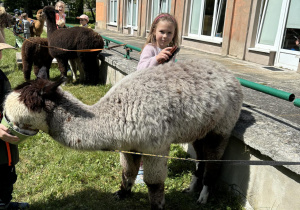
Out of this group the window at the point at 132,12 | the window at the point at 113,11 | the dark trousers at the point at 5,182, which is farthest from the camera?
the window at the point at 113,11

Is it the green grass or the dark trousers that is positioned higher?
the dark trousers

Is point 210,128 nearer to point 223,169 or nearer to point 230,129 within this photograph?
point 230,129

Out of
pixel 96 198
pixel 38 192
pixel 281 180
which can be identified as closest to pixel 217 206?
pixel 281 180

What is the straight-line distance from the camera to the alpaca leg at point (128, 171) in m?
2.87

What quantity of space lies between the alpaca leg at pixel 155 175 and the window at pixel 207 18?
8.44m

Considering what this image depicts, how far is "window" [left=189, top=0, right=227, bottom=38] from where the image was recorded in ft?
31.8

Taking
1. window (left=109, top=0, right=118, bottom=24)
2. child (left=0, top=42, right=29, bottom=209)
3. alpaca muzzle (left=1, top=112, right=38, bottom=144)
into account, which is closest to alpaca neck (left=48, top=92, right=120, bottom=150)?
alpaca muzzle (left=1, top=112, right=38, bottom=144)

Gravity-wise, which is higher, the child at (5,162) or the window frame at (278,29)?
the window frame at (278,29)

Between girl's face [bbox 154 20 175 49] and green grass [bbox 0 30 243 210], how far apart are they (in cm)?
178

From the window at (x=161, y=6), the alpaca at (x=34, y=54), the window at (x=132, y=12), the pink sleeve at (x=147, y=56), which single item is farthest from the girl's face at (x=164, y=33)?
the window at (x=132, y=12)

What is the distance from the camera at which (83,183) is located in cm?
342

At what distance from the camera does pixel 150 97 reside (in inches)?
85.5

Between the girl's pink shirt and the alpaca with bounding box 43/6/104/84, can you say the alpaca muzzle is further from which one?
the alpaca with bounding box 43/6/104/84

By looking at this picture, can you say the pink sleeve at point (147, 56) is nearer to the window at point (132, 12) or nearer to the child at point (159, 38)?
the child at point (159, 38)
